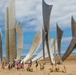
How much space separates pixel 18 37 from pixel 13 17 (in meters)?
1.92

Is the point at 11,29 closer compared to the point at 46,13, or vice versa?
the point at 46,13

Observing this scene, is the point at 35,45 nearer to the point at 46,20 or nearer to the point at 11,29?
the point at 11,29

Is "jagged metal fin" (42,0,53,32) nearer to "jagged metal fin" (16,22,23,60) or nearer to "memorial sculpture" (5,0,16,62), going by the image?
"jagged metal fin" (16,22,23,60)

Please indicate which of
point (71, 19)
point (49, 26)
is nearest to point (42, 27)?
point (49, 26)

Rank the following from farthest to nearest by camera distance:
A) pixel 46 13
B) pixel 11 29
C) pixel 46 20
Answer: pixel 11 29 → pixel 46 20 → pixel 46 13

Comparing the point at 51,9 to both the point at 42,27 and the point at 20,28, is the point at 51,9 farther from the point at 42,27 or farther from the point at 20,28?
the point at 20,28

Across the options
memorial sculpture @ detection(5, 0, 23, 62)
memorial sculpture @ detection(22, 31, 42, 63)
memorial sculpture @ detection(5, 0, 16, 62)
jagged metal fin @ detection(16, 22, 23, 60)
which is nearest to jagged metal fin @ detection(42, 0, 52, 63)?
memorial sculpture @ detection(22, 31, 42, 63)

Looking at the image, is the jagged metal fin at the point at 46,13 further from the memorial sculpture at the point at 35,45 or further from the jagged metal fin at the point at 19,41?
the jagged metal fin at the point at 19,41

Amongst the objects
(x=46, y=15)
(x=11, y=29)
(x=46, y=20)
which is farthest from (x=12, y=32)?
(x=46, y=15)

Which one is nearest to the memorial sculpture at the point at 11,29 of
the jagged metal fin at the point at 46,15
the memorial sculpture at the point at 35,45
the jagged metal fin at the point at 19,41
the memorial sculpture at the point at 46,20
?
the jagged metal fin at the point at 19,41

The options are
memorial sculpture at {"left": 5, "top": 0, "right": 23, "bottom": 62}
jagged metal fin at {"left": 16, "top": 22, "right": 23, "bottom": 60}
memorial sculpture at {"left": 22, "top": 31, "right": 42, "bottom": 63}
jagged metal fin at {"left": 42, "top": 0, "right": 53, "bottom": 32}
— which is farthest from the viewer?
memorial sculpture at {"left": 5, "top": 0, "right": 23, "bottom": 62}

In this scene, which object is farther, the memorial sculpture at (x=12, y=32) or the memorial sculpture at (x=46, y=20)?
the memorial sculpture at (x=12, y=32)

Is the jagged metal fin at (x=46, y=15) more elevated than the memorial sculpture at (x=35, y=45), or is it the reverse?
the jagged metal fin at (x=46, y=15)

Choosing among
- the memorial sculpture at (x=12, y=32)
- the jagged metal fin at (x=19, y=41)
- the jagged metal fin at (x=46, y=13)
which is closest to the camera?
the jagged metal fin at (x=46, y=13)
